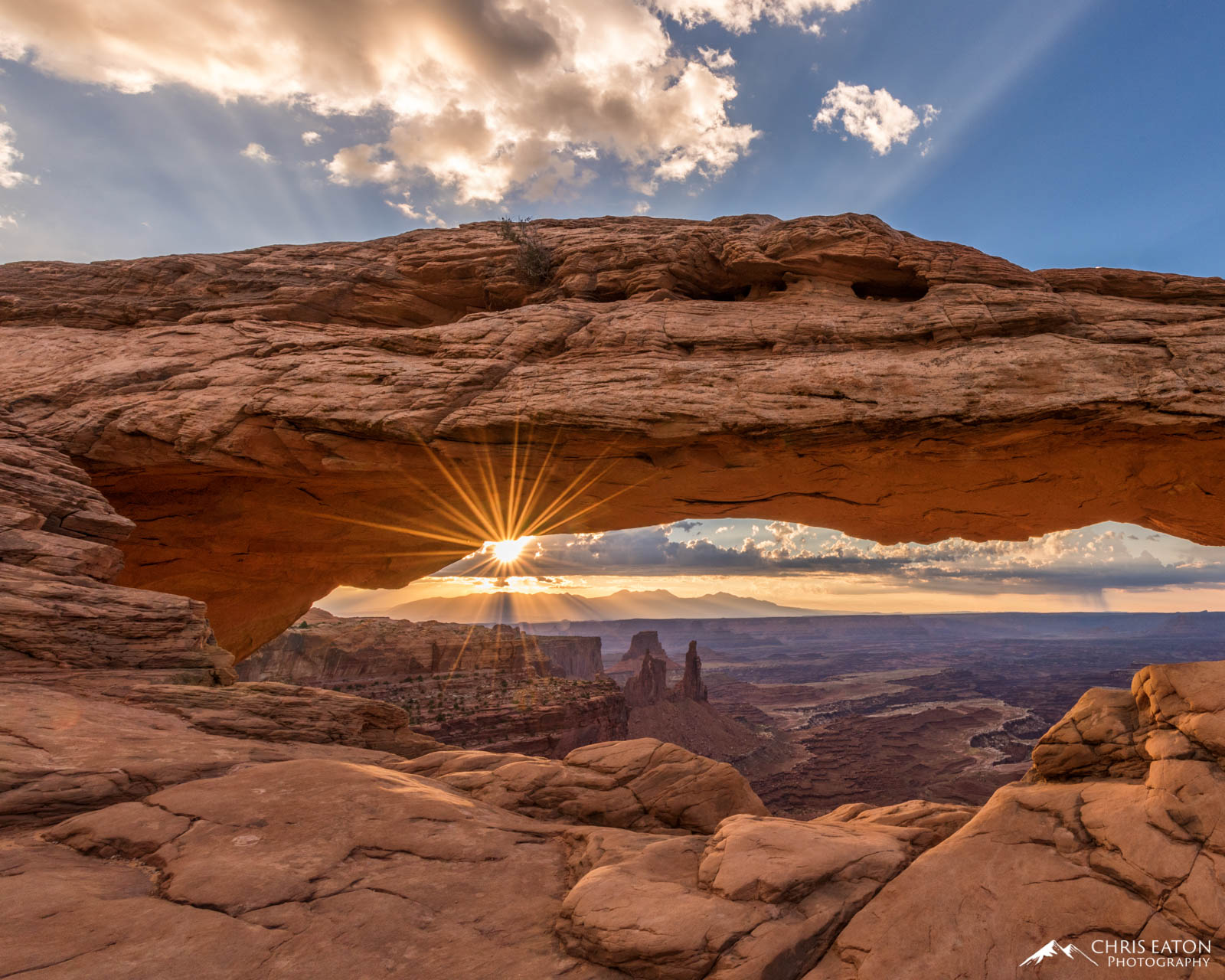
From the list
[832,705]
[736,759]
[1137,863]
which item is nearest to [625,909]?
[1137,863]

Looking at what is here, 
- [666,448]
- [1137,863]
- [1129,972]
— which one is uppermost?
[666,448]

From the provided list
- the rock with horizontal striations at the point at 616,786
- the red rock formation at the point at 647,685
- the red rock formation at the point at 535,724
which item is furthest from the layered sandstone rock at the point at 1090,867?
the red rock formation at the point at 647,685

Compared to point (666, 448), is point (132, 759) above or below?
below

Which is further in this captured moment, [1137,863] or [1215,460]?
[1215,460]

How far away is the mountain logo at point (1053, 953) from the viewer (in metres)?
5.02

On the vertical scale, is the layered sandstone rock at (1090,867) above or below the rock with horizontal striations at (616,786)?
above

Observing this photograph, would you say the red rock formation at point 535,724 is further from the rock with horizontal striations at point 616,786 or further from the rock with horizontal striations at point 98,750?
the rock with horizontal striations at point 98,750

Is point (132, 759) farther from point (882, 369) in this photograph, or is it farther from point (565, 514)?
point (882, 369)

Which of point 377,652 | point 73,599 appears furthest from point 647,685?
point 73,599

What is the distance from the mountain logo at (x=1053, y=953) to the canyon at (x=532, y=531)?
3.6 inches

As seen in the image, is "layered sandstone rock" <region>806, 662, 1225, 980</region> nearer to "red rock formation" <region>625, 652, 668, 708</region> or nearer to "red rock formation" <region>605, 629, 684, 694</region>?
"red rock formation" <region>625, 652, 668, 708</region>

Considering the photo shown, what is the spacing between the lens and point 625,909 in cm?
541

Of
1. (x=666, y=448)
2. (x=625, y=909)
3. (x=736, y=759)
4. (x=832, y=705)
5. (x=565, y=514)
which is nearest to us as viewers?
(x=625, y=909)

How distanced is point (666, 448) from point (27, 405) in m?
15.8
